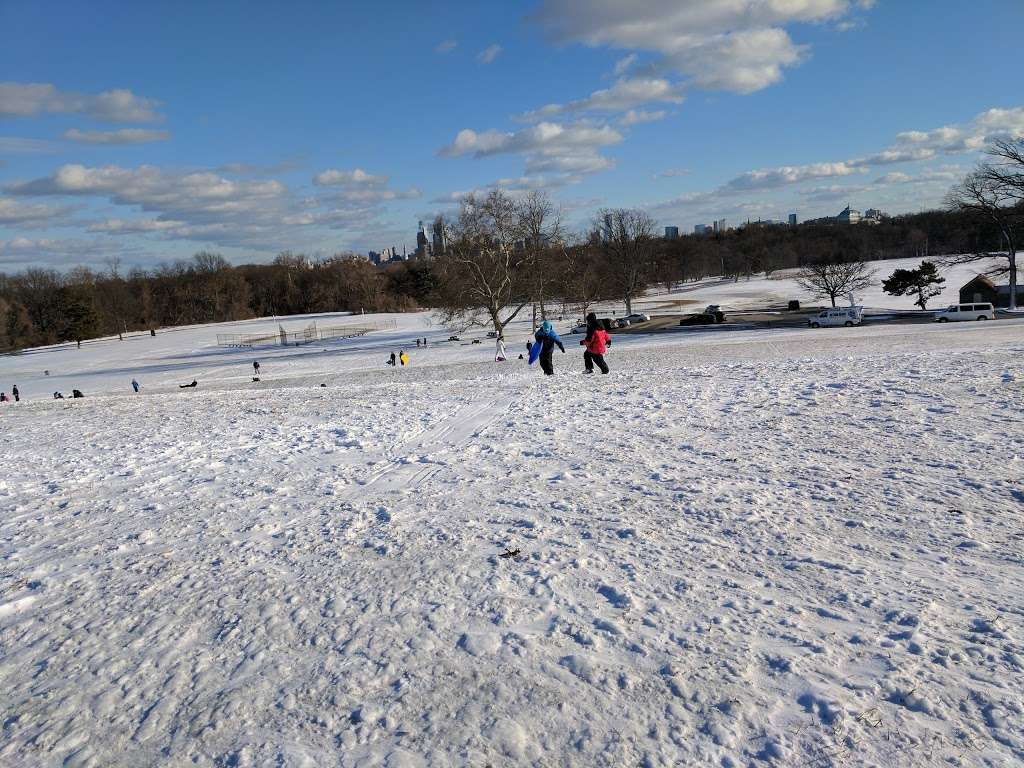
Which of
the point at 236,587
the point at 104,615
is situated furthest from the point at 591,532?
the point at 104,615

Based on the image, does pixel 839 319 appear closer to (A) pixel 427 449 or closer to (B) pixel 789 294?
(A) pixel 427 449

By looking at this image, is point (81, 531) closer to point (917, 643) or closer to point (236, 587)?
point (236, 587)

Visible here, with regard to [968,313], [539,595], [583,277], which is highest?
[583,277]

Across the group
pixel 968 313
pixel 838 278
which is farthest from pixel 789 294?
pixel 968 313

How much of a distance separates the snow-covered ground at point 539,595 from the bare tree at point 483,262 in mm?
40226

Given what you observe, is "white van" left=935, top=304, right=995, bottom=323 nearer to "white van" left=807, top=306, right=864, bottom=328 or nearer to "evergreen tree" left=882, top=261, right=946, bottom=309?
"white van" left=807, top=306, right=864, bottom=328

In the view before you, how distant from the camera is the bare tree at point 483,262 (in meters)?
49.2

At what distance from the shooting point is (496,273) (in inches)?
1996

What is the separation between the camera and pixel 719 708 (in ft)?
11.4

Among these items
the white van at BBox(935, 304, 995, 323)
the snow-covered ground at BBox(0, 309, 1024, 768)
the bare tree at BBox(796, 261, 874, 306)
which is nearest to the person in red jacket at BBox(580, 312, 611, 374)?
the snow-covered ground at BBox(0, 309, 1024, 768)

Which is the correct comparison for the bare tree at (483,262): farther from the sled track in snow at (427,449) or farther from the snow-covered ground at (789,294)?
the sled track in snow at (427,449)

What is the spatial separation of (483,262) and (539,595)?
47.8m

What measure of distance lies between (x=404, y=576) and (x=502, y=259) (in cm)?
4792

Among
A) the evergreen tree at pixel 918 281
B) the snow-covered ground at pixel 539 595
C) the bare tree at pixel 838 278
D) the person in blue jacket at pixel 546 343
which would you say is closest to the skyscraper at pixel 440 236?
the person in blue jacket at pixel 546 343
